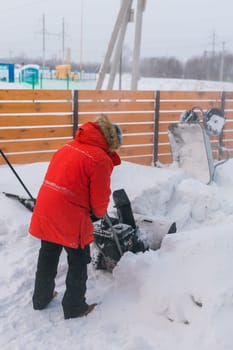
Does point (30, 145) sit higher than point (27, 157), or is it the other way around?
point (30, 145)

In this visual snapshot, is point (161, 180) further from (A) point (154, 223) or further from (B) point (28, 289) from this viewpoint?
(B) point (28, 289)

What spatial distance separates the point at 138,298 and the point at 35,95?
198 inches

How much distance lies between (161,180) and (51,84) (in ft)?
75.2

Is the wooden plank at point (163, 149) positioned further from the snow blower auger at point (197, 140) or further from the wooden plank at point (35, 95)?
the wooden plank at point (35, 95)

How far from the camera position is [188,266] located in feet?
11.6

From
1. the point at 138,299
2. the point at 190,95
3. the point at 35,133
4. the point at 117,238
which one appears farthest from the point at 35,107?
the point at 138,299

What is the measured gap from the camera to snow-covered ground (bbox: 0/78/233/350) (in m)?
3.01

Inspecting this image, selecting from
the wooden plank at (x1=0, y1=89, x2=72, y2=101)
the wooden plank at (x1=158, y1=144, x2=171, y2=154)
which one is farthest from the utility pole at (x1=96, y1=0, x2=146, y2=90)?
the wooden plank at (x1=0, y1=89, x2=72, y2=101)

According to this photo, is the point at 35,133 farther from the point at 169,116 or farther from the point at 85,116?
the point at 169,116

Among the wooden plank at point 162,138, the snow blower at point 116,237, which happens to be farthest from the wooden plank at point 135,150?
the snow blower at point 116,237

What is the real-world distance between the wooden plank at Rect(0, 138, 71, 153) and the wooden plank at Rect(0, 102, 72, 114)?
21.3 inches

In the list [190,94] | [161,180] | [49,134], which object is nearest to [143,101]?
[190,94]

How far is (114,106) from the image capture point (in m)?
8.44

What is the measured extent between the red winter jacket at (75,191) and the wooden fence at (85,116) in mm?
4552
